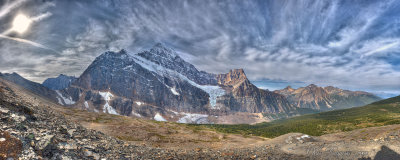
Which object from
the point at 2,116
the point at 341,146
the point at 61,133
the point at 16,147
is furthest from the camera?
the point at 341,146

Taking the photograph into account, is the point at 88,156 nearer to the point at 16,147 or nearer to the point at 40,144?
the point at 40,144

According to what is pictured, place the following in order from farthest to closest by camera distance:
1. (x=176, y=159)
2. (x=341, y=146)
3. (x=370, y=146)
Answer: (x=341, y=146), (x=370, y=146), (x=176, y=159)

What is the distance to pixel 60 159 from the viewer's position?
10.5m

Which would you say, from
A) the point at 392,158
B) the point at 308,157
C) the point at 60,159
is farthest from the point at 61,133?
the point at 392,158

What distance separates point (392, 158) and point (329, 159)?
6.83 metres

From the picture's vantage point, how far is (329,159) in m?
22.2

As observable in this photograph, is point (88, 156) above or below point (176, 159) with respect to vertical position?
above

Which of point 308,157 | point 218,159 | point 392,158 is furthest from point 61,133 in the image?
point 392,158

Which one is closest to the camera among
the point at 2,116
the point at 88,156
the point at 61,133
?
the point at 2,116

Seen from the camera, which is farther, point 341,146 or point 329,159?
point 341,146

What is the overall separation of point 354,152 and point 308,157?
614 cm

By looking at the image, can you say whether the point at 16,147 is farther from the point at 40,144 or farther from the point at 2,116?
the point at 2,116

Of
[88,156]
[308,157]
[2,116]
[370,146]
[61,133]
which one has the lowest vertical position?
[308,157]

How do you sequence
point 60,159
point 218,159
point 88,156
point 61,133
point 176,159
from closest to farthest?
point 60,159
point 88,156
point 61,133
point 176,159
point 218,159
